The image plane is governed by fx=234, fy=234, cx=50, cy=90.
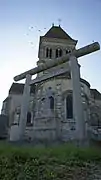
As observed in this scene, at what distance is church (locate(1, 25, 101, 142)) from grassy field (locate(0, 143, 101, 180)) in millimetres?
6032

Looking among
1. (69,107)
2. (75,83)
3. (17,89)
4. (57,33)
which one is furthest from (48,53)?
(75,83)

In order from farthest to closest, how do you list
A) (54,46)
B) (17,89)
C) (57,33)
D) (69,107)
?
1. (57,33)
2. (54,46)
3. (17,89)
4. (69,107)

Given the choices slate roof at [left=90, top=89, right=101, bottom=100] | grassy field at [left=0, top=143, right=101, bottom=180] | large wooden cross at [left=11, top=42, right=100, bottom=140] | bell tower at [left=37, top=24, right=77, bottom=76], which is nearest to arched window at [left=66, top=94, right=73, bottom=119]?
slate roof at [left=90, top=89, right=101, bottom=100]

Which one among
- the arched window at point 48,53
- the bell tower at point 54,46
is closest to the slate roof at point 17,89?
the bell tower at point 54,46

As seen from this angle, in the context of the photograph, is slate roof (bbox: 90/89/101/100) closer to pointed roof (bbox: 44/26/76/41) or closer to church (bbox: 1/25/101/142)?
church (bbox: 1/25/101/142)

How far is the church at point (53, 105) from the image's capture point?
616 inches

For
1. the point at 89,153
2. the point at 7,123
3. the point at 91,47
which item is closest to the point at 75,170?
the point at 89,153

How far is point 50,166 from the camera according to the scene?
4.84 meters

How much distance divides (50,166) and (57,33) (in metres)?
28.1

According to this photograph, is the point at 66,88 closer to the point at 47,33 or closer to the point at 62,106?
the point at 62,106

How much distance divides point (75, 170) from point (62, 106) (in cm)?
1546

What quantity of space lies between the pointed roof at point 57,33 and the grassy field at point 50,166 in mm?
25317

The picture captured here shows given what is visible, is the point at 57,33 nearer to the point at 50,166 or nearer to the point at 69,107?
the point at 69,107

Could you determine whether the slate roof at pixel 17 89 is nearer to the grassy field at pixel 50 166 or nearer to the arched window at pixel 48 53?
the arched window at pixel 48 53
